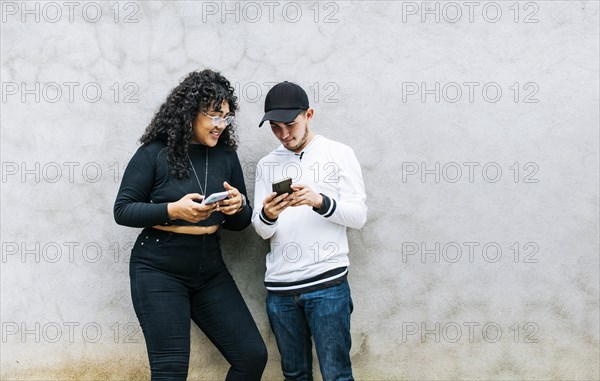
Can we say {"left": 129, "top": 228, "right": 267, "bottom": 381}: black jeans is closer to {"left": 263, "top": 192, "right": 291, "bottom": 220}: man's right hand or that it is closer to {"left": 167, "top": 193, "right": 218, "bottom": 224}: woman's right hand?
{"left": 167, "top": 193, "right": 218, "bottom": 224}: woman's right hand

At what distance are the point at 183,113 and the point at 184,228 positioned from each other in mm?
641

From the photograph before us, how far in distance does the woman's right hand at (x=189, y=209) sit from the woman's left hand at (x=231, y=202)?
84mm

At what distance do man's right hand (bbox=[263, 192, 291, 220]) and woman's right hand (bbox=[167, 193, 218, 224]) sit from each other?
0.94 ft

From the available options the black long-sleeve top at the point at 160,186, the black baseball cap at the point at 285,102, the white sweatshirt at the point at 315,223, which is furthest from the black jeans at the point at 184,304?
the black baseball cap at the point at 285,102

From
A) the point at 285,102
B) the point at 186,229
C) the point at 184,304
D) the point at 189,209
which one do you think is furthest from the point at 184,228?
the point at 285,102

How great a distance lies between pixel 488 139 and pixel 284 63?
1445 mm

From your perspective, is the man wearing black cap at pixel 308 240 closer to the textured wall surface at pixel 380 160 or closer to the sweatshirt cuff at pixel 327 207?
the sweatshirt cuff at pixel 327 207

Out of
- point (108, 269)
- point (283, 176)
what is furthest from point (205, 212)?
point (108, 269)

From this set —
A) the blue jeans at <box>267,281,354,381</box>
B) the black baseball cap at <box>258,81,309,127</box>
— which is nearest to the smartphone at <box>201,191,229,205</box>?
the black baseball cap at <box>258,81,309,127</box>

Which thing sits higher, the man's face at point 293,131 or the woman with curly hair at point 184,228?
the man's face at point 293,131

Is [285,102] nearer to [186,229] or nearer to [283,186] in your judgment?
[283,186]

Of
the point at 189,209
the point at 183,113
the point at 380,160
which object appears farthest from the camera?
the point at 380,160

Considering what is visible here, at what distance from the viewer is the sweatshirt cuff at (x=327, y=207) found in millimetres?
3119

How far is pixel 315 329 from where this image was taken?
127 inches
